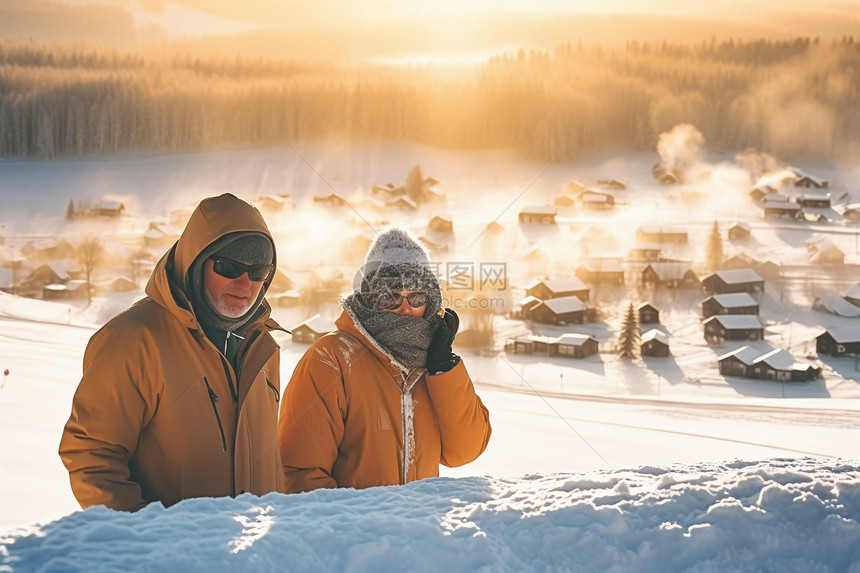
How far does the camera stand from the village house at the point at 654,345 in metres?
25.9

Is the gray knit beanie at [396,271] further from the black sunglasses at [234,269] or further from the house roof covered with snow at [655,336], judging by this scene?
the house roof covered with snow at [655,336]

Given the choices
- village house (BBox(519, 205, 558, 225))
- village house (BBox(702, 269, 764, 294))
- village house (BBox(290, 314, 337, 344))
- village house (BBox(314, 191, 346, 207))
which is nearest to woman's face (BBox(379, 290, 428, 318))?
village house (BBox(290, 314, 337, 344))

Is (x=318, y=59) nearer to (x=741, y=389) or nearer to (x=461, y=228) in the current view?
(x=461, y=228)

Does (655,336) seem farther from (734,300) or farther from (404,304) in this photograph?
(404,304)

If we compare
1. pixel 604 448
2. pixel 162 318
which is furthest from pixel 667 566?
pixel 604 448

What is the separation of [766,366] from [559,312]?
8.27 meters

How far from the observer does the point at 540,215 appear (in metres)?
41.4

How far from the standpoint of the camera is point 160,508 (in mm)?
682

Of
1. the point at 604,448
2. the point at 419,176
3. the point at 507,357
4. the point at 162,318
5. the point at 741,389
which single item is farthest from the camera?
the point at 419,176

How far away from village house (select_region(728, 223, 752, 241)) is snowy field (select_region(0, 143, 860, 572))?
70 cm

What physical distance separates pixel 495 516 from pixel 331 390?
40.2 inches

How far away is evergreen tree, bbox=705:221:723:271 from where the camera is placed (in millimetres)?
35781

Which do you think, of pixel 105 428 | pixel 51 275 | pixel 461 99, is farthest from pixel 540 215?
pixel 105 428

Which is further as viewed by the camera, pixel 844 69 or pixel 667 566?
pixel 844 69
